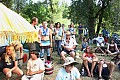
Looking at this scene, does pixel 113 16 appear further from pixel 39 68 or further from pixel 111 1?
pixel 39 68

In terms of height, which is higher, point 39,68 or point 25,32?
point 25,32

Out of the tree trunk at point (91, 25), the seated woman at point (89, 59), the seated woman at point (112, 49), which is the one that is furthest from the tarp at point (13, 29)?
the tree trunk at point (91, 25)

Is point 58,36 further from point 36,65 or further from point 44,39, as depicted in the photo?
point 36,65

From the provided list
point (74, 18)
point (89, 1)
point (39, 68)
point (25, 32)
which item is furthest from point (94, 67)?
point (74, 18)

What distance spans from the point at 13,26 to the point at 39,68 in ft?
5.18

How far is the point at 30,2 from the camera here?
31.9m

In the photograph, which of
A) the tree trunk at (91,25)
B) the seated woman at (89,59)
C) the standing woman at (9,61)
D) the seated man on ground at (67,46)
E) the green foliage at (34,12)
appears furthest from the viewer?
the green foliage at (34,12)

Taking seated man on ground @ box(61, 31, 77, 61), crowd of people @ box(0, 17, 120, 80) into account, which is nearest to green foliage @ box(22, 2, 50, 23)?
crowd of people @ box(0, 17, 120, 80)

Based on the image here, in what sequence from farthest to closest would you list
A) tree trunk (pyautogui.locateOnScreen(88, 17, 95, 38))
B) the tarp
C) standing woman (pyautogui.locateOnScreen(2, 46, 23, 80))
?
tree trunk (pyautogui.locateOnScreen(88, 17, 95, 38))
standing woman (pyautogui.locateOnScreen(2, 46, 23, 80))
the tarp

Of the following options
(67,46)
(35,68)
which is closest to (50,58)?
(67,46)

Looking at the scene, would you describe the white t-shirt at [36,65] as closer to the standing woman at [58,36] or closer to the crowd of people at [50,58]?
the crowd of people at [50,58]

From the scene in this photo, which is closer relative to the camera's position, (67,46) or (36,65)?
(36,65)

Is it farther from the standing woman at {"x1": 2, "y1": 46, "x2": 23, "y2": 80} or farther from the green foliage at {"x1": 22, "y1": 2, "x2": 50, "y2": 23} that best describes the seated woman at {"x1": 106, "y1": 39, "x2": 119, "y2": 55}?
the green foliage at {"x1": 22, "y1": 2, "x2": 50, "y2": 23}

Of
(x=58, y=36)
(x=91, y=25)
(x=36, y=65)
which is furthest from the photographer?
(x=91, y=25)
